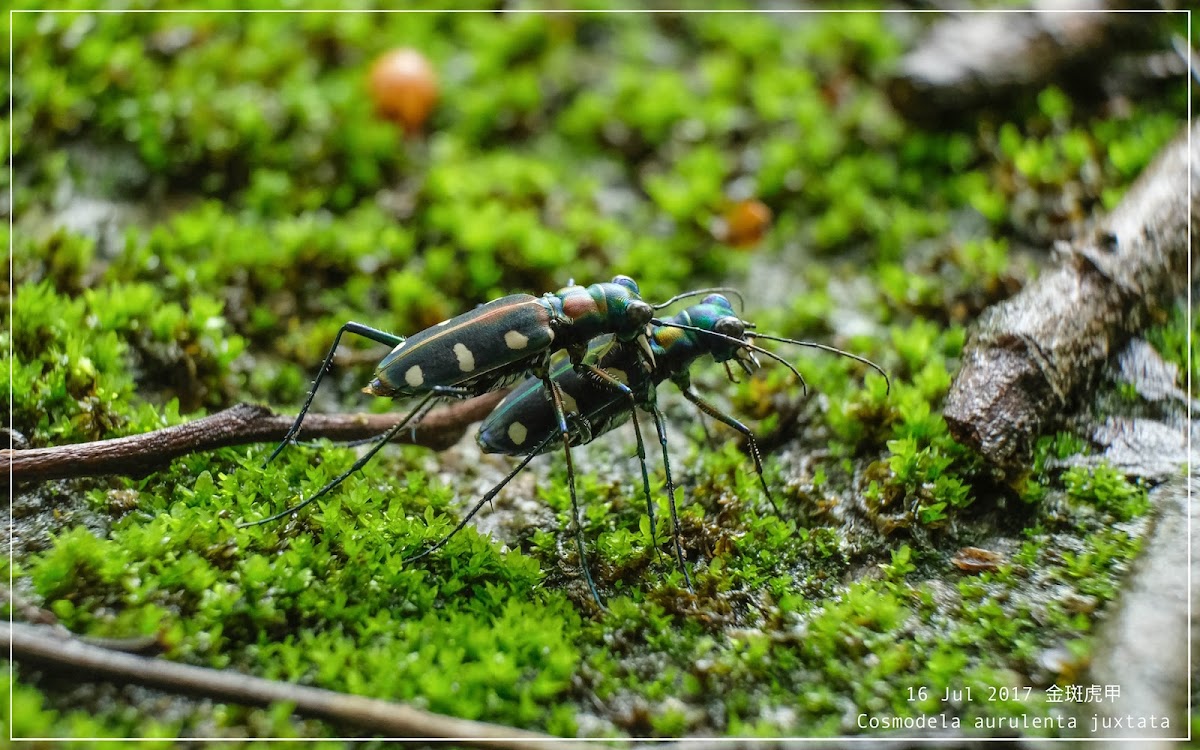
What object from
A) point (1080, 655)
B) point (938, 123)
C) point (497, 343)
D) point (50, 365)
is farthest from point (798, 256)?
point (50, 365)

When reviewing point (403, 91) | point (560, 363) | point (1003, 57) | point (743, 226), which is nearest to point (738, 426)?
point (560, 363)

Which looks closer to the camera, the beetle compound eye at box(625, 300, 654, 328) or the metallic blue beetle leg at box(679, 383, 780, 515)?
the beetle compound eye at box(625, 300, 654, 328)

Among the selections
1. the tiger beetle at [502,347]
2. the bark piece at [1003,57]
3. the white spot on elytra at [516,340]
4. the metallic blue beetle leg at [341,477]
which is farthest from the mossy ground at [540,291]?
the white spot on elytra at [516,340]

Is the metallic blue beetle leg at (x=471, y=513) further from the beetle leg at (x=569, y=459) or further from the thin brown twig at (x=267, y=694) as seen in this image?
the thin brown twig at (x=267, y=694)

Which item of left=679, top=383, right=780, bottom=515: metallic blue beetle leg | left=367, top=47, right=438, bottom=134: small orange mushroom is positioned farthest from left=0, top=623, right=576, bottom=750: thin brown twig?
left=367, top=47, right=438, bottom=134: small orange mushroom

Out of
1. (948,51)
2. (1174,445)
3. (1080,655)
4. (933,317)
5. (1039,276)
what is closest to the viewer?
(1080,655)

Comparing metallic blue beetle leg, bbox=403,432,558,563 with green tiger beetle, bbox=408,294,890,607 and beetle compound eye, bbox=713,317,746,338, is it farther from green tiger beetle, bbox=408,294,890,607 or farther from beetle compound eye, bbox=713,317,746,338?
beetle compound eye, bbox=713,317,746,338

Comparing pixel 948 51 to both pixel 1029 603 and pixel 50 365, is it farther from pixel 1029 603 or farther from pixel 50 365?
pixel 50 365
